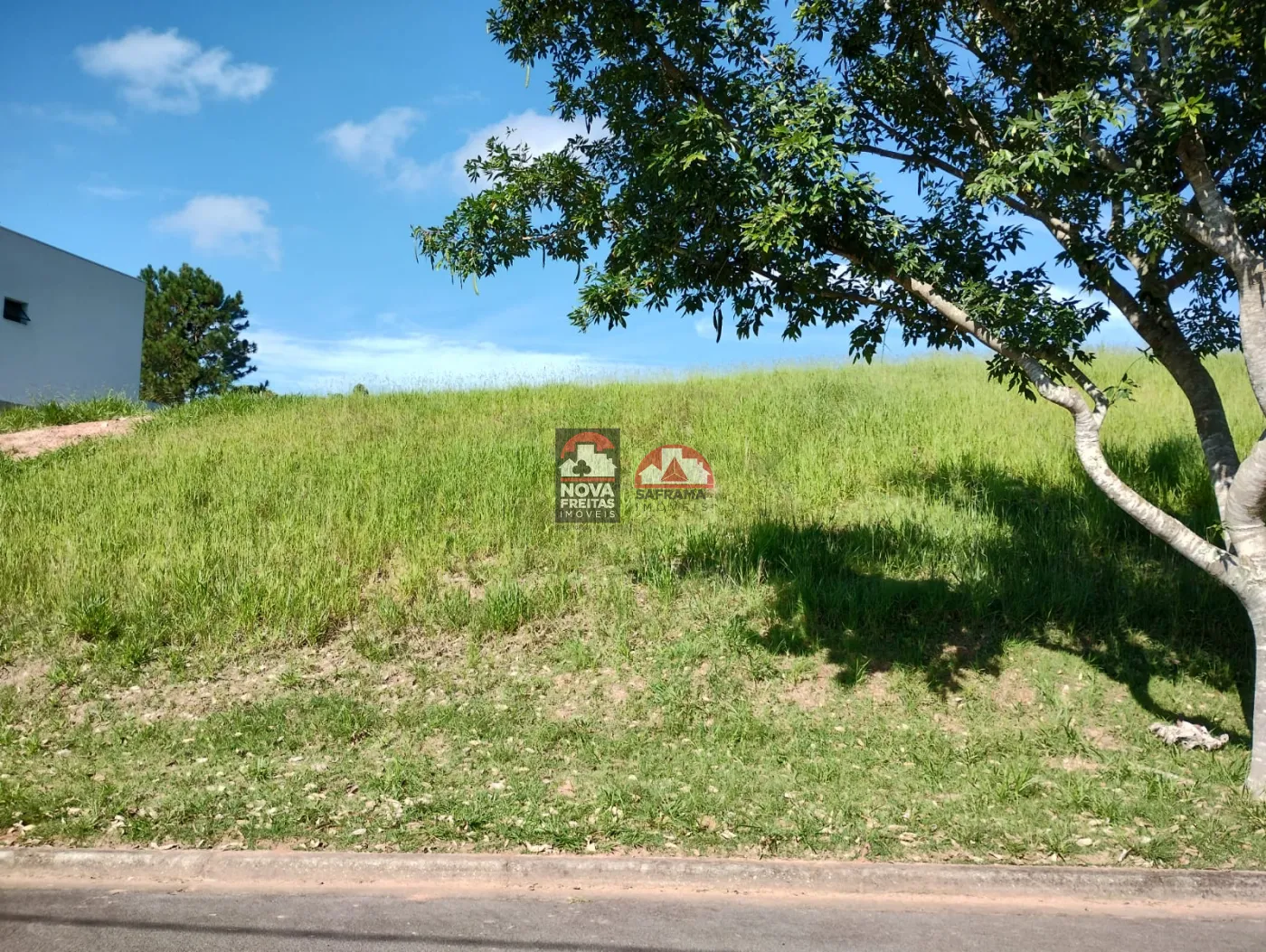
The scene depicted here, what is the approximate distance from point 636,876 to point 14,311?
2787 cm

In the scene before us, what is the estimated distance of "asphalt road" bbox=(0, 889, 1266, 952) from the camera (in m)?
4.00

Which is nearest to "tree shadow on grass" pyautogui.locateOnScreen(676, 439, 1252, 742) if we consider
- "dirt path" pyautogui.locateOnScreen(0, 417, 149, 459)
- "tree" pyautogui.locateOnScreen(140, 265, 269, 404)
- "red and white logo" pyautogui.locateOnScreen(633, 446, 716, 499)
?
"red and white logo" pyautogui.locateOnScreen(633, 446, 716, 499)

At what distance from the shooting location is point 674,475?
1116 centimetres

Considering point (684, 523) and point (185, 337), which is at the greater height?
point (185, 337)

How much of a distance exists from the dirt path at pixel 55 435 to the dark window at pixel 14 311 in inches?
356

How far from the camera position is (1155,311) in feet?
22.7

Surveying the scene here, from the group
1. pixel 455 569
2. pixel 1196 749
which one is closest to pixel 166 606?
pixel 455 569

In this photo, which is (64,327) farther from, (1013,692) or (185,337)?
(1013,692)

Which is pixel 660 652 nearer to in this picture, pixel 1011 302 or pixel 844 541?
pixel 844 541

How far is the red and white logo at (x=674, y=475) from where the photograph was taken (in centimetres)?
1059

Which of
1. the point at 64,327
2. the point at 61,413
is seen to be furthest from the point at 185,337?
the point at 61,413

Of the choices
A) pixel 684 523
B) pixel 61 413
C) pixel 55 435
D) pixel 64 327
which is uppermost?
pixel 64 327

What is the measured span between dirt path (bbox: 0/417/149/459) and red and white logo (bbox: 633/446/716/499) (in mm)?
11028

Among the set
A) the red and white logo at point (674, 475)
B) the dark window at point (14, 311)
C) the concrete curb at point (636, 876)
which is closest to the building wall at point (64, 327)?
the dark window at point (14, 311)
